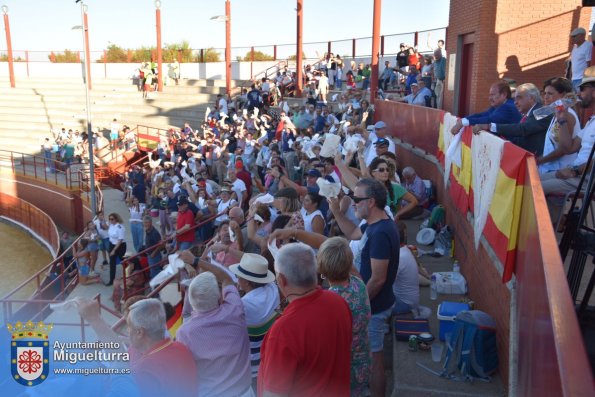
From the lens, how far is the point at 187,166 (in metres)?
16.9

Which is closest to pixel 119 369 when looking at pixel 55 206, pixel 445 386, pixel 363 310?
pixel 363 310

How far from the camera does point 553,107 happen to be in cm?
535

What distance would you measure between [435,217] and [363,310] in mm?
5854

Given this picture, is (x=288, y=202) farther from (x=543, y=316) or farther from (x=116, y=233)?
(x=116, y=233)

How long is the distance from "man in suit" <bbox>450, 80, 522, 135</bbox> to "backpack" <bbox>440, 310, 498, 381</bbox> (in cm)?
234

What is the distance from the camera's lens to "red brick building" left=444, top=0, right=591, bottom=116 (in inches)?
464

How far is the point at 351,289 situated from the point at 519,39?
33.1ft

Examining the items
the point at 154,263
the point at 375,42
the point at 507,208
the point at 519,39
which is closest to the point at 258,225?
the point at 507,208

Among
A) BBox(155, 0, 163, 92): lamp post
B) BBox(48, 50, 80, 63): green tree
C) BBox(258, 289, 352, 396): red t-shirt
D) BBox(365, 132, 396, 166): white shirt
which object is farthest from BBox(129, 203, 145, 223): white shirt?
BBox(48, 50, 80, 63): green tree

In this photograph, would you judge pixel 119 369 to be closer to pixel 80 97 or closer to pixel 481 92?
pixel 481 92

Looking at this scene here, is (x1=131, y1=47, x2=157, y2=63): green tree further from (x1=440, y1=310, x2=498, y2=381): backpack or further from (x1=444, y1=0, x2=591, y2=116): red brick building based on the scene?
(x1=440, y1=310, x2=498, y2=381): backpack

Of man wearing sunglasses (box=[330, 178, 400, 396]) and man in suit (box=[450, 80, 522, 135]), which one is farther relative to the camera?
man in suit (box=[450, 80, 522, 135])

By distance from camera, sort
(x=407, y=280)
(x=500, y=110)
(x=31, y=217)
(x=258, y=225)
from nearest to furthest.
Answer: (x=407, y=280) → (x=500, y=110) → (x=258, y=225) → (x=31, y=217)

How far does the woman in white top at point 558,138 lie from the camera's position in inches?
200
